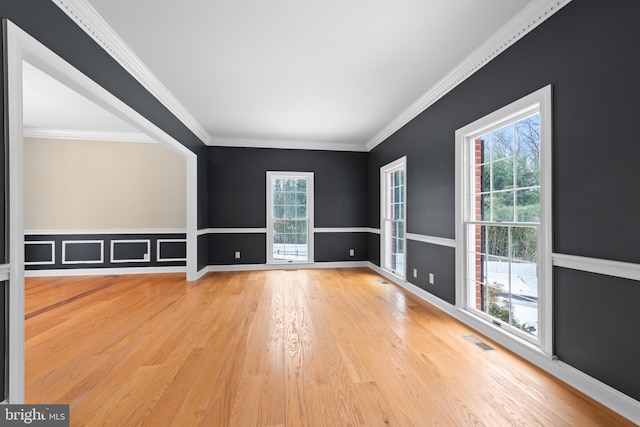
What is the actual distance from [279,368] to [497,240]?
2.28 meters

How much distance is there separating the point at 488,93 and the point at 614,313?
2031mm

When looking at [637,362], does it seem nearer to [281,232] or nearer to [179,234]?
[281,232]

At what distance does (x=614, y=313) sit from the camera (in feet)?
5.52

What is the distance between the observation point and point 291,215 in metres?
6.28

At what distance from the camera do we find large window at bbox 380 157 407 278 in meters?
4.85

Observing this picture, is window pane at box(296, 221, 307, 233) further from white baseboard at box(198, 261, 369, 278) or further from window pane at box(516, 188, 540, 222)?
window pane at box(516, 188, 540, 222)

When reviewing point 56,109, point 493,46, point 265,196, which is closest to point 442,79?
point 493,46

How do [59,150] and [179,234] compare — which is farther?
[179,234]

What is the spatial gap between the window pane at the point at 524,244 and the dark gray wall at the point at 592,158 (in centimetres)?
28

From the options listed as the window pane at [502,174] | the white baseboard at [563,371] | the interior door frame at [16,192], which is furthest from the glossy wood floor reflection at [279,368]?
the window pane at [502,174]

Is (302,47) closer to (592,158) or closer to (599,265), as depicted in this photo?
(592,158)

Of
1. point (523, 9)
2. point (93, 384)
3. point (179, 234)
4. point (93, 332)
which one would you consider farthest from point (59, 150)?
point (523, 9)

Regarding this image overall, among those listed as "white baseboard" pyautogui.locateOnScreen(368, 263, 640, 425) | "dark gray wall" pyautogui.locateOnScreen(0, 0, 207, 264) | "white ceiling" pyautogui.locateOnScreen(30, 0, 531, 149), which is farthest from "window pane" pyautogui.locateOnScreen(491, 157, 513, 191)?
"dark gray wall" pyautogui.locateOnScreen(0, 0, 207, 264)

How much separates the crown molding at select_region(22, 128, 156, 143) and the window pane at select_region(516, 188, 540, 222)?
20.3ft
